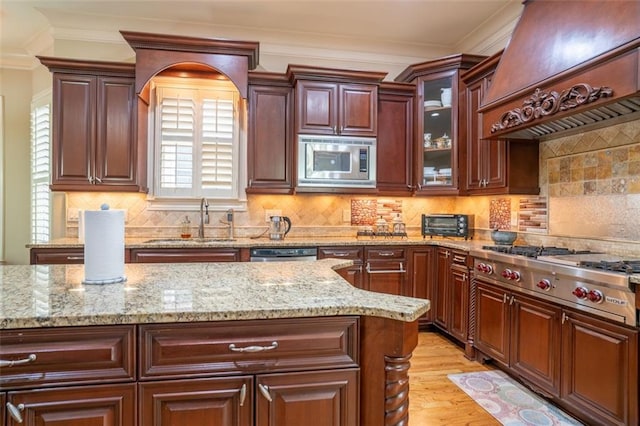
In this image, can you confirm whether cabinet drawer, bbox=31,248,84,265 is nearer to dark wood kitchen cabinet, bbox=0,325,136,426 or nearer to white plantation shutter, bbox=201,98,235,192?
white plantation shutter, bbox=201,98,235,192

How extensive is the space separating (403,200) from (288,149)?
59.7 inches

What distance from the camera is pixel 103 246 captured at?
158cm

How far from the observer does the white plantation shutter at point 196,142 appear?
4000 millimetres

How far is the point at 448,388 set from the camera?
8.80 ft

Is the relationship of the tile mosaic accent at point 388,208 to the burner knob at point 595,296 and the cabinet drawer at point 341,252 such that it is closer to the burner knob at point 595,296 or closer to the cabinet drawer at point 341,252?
the cabinet drawer at point 341,252

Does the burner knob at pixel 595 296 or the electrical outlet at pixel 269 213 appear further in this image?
the electrical outlet at pixel 269 213

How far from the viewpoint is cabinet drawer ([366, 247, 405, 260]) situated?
3.74 m

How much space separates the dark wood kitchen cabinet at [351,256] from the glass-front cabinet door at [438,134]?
1058 mm

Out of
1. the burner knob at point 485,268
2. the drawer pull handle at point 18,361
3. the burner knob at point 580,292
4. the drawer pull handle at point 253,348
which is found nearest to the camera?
the drawer pull handle at point 18,361

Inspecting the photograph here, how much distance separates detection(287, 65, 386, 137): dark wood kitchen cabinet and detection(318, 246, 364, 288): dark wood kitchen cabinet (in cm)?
119

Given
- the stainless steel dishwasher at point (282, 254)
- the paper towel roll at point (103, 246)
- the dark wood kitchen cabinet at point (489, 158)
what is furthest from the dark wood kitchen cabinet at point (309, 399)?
the dark wood kitchen cabinet at point (489, 158)

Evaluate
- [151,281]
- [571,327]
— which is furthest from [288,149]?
[571,327]

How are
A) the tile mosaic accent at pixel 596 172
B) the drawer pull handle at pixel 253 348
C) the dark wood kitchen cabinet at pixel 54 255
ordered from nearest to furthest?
the drawer pull handle at pixel 253 348 → the tile mosaic accent at pixel 596 172 → the dark wood kitchen cabinet at pixel 54 255

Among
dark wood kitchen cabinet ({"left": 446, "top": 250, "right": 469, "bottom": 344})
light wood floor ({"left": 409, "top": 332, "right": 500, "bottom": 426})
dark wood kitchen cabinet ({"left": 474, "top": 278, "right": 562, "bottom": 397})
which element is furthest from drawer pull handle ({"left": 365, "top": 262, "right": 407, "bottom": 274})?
dark wood kitchen cabinet ({"left": 474, "top": 278, "right": 562, "bottom": 397})
